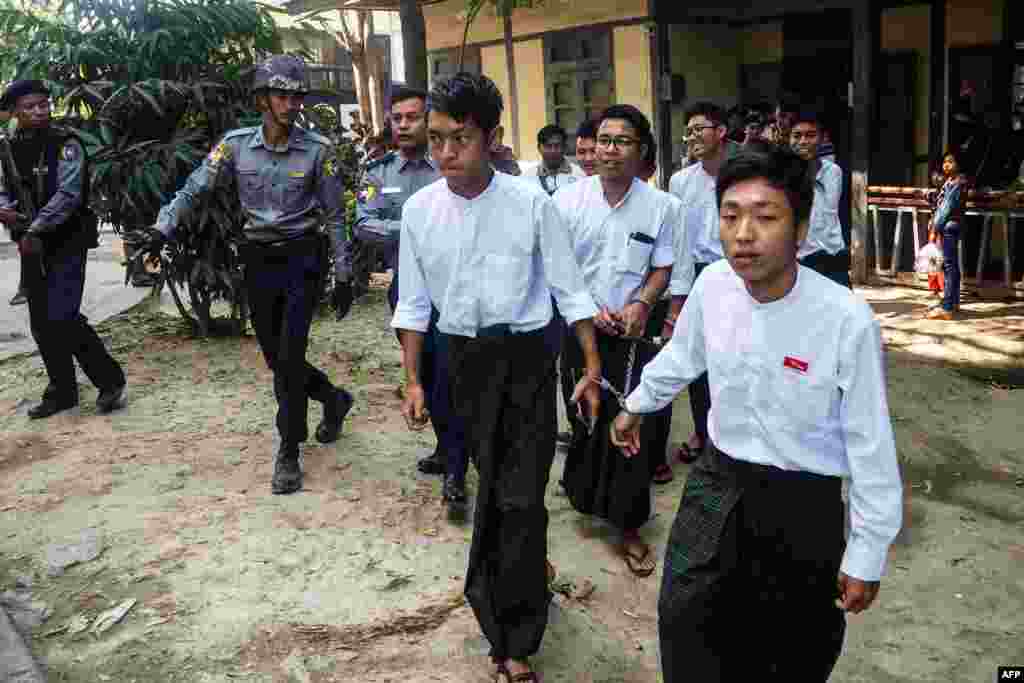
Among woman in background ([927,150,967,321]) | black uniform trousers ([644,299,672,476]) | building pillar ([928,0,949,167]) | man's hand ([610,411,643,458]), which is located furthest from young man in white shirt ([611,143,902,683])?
building pillar ([928,0,949,167])

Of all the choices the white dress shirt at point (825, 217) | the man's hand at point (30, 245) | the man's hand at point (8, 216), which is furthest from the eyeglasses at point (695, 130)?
the man's hand at point (8, 216)

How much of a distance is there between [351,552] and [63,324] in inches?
113

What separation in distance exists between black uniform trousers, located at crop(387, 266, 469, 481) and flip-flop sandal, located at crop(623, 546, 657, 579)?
842 millimetres

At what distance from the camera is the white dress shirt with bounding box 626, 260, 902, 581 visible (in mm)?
2408

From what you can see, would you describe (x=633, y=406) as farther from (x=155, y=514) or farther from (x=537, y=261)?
(x=155, y=514)

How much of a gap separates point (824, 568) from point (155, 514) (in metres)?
3.33

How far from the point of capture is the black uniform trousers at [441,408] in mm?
4781

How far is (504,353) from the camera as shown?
11.3ft

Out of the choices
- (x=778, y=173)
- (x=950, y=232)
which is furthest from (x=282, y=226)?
(x=950, y=232)

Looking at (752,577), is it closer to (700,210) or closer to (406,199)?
(406,199)

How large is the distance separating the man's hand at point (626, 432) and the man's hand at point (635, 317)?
4.38 feet

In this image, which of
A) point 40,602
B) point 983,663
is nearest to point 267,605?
point 40,602

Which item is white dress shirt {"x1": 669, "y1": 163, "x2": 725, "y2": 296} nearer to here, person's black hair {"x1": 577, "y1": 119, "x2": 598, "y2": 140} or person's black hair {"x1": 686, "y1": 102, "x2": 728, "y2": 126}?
person's black hair {"x1": 686, "y1": 102, "x2": 728, "y2": 126}

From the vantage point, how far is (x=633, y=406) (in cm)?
297
